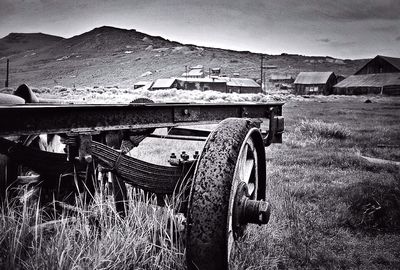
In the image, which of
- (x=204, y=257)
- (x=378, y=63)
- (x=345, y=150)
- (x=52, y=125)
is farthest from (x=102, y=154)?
(x=378, y=63)

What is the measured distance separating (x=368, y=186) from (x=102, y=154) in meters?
4.23

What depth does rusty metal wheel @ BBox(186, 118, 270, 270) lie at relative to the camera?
1857 millimetres

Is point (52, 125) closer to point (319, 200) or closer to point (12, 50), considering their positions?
point (319, 200)

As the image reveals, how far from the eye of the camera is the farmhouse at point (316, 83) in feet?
255

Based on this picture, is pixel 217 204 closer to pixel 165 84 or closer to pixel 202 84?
pixel 165 84

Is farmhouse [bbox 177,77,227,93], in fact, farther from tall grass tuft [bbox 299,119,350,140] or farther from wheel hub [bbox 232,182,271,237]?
wheel hub [bbox 232,182,271,237]

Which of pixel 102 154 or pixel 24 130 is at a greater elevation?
pixel 24 130

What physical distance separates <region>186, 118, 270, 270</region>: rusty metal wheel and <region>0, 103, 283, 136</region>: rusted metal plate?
27.3 inches

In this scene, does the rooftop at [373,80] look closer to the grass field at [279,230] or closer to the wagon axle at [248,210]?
the grass field at [279,230]

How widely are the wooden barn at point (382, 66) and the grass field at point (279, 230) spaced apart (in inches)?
2776

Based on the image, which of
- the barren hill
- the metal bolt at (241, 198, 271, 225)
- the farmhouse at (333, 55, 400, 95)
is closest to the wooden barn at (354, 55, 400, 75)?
the farmhouse at (333, 55, 400, 95)

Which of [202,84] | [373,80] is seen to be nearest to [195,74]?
[202,84]

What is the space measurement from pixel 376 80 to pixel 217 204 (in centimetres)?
7161

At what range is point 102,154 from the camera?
2123mm
